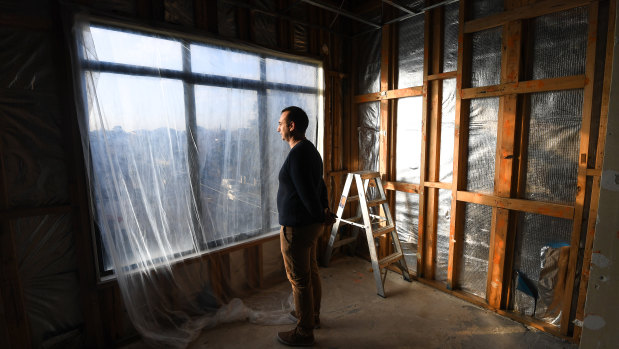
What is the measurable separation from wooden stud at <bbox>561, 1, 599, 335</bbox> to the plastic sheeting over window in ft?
7.07

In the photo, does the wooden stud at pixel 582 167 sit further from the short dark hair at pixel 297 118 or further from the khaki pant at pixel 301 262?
the short dark hair at pixel 297 118

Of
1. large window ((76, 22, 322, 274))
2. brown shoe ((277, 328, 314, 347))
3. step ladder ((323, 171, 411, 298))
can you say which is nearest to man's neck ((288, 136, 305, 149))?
large window ((76, 22, 322, 274))

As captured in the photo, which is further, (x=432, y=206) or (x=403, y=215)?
(x=403, y=215)

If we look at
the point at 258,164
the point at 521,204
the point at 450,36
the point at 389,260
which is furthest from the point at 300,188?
the point at 450,36

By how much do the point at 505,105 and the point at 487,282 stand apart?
1.53 meters

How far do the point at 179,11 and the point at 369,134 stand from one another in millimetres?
2291

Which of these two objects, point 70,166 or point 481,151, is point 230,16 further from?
point 481,151

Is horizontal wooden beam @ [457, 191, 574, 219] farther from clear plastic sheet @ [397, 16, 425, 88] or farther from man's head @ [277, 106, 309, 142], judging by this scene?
man's head @ [277, 106, 309, 142]

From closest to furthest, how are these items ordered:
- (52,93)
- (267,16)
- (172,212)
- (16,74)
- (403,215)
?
(16,74), (52,93), (172,212), (267,16), (403,215)

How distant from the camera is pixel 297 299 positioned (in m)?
2.22

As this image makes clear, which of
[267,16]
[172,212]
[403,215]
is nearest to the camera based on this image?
[172,212]

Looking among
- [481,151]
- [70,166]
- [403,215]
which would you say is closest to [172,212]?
[70,166]

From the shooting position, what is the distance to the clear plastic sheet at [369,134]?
11.9 ft

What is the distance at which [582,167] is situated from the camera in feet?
7.08
